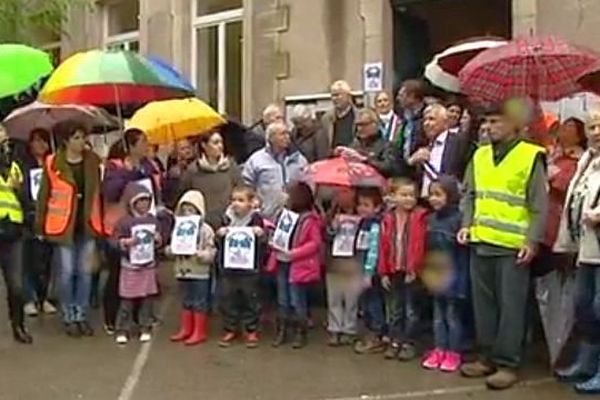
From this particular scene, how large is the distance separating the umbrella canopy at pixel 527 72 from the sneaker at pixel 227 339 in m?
2.97

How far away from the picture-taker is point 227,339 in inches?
388

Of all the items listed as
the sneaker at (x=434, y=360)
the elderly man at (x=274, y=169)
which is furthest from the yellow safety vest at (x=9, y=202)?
the sneaker at (x=434, y=360)

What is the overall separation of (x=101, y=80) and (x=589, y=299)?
17.5ft

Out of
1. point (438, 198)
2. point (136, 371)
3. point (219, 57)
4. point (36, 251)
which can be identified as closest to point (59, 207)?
point (36, 251)

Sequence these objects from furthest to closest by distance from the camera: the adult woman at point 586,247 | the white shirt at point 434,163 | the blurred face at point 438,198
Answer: the white shirt at point 434,163, the blurred face at point 438,198, the adult woman at point 586,247

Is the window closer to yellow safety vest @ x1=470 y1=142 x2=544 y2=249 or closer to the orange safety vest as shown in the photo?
the orange safety vest

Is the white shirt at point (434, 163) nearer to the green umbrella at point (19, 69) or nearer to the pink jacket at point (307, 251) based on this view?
the pink jacket at point (307, 251)

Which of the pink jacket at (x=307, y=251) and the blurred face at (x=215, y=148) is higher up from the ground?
the blurred face at (x=215, y=148)

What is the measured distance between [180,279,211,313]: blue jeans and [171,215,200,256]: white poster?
27 cm

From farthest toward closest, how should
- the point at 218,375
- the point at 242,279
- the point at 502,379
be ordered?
the point at 242,279, the point at 218,375, the point at 502,379

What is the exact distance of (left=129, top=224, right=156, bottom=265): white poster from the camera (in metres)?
10.0

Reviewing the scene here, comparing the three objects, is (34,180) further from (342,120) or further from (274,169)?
(342,120)

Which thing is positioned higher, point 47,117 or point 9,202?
point 47,117

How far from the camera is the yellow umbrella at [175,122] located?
462 inches
